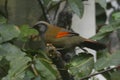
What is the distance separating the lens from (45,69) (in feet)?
5.33

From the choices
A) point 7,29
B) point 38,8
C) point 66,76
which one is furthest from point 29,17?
point 66,76

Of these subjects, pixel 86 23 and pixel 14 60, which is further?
pixel 86 23

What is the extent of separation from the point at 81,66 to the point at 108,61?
0.39 ft

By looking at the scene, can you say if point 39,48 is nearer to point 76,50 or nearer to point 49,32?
point 49,32

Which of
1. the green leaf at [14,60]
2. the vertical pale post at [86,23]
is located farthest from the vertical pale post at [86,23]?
the green leaf at [14,60]

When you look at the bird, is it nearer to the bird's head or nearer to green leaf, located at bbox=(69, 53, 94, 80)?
the bird's head

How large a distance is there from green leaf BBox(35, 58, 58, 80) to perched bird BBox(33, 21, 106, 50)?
465mm

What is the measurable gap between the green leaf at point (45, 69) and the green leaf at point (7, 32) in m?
0.19

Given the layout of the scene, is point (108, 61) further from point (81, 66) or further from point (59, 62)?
point (59, 62)

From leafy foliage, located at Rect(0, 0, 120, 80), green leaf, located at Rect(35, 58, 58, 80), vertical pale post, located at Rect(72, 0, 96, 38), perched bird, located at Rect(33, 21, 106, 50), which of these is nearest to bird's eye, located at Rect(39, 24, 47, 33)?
perched bird, located at Rect(33, 21, 106, 50)

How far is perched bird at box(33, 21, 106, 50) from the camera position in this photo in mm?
2121

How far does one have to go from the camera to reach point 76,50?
7.72 ft

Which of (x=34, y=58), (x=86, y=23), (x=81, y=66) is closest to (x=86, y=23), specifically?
(x=86, y=23)

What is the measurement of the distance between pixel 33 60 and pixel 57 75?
106mm
